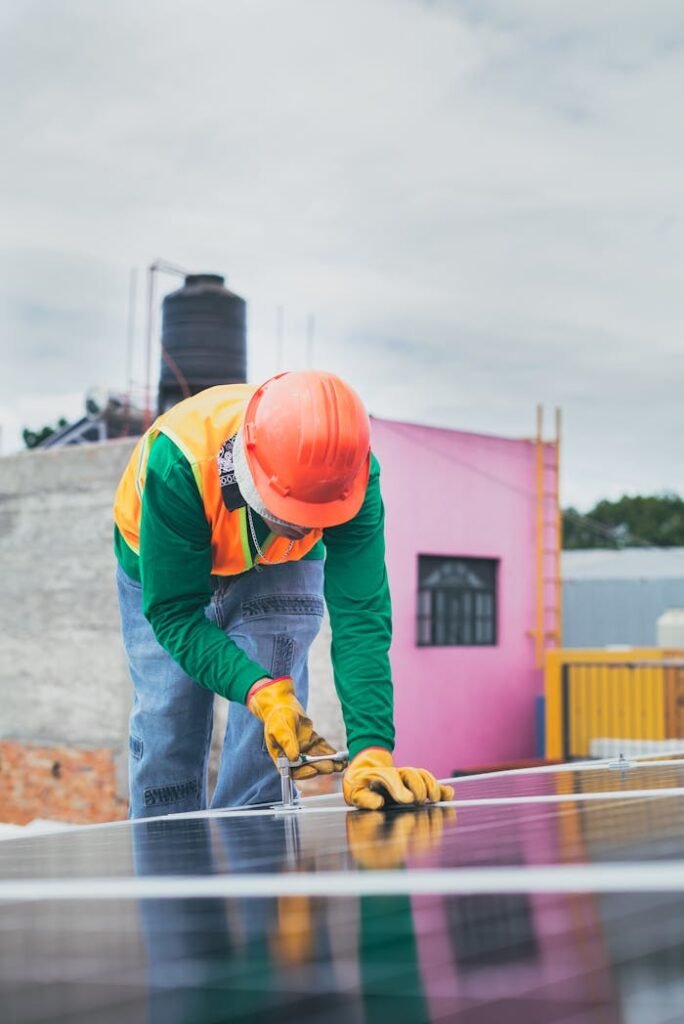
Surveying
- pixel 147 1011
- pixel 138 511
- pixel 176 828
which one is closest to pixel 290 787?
pixel 176 828

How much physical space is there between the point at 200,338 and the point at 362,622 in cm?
1555

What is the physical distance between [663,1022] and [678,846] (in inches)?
30.5

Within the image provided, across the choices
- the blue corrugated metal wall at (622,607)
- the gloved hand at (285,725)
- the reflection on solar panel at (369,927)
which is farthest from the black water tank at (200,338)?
the reflection on solar panel at (369,927)

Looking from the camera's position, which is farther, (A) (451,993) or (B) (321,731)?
(B) (321,731)

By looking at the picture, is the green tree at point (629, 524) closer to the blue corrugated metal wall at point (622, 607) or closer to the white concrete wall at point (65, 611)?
the blue corrugated metal wall at point (622, 607)

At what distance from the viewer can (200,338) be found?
1908cm

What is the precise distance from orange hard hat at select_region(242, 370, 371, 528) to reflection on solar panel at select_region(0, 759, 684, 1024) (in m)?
1.37

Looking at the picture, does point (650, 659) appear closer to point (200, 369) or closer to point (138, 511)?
point (200, 369)

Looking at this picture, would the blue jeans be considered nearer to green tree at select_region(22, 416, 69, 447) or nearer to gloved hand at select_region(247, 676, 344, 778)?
gloved hand at select_region(247, 676, 344, 778)

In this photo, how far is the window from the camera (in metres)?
16.6

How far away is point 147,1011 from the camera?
120cm

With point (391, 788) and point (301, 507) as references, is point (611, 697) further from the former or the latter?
point (391, 788)

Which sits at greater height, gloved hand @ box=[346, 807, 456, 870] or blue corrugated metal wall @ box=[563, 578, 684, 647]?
blue corrugated metal wall @ box=[563, 578, 684, 647]

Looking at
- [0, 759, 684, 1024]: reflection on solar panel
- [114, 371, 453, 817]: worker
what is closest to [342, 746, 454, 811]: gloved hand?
[114, 371, 453, 817]: worker
